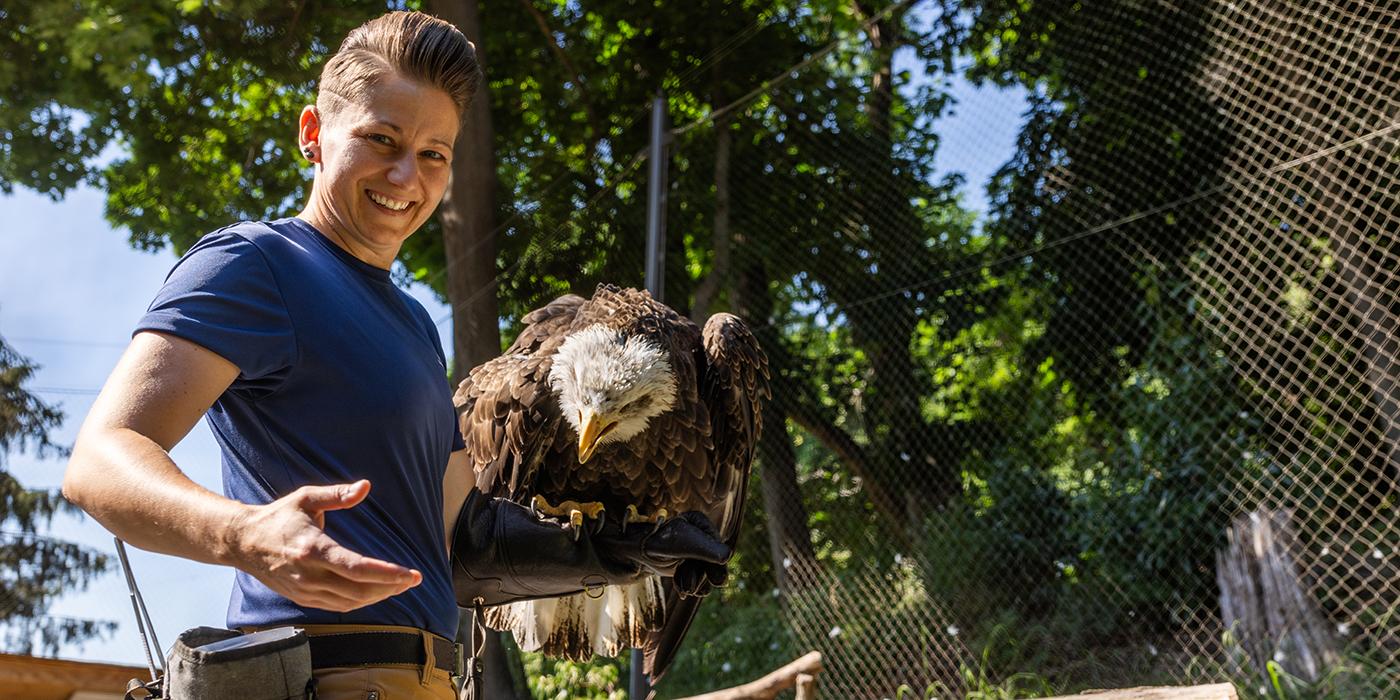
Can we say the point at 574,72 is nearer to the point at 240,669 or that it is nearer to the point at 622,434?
the point at 622,434

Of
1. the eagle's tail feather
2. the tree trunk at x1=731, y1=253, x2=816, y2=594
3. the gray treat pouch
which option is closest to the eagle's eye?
the eagle's tail feather

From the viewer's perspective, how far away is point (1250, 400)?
16.9 feet

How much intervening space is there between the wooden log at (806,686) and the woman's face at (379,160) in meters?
2.12

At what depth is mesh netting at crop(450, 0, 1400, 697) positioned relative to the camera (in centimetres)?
468

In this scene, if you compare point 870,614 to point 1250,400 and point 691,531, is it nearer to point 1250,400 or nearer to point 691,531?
point 1250,400

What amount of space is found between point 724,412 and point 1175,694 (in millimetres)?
1385

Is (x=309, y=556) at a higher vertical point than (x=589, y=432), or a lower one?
lower

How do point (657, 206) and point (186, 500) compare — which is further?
point (657, 206)

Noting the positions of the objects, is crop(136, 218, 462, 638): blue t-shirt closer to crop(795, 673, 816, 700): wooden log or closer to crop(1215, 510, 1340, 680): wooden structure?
crop(795, 673, 816, 700): wooden log

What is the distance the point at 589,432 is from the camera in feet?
9.43

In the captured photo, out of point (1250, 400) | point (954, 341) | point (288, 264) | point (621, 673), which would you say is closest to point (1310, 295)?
point (1250, 400)

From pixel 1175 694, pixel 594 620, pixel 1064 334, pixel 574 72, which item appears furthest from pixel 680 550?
pixel 574 72

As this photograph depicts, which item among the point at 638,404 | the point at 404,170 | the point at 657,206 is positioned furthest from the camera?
the point at 657,206

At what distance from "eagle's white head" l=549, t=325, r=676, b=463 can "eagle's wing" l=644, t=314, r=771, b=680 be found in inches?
6.7
